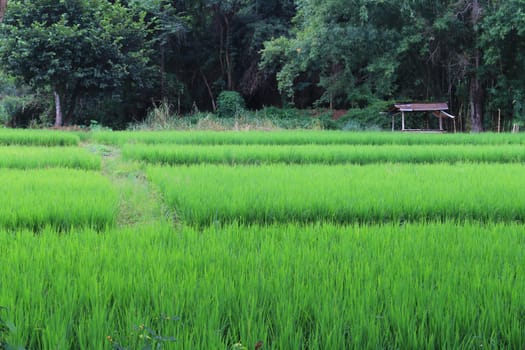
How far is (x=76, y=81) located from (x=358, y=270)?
1704 cm

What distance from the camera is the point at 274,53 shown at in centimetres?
1864

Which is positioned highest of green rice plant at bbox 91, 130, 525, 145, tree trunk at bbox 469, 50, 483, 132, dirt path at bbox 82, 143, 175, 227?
tree trunk at bbox 469, 50, 483, 132

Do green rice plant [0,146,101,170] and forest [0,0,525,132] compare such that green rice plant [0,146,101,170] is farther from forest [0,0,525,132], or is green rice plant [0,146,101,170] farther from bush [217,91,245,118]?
bush [217,91,245,118]

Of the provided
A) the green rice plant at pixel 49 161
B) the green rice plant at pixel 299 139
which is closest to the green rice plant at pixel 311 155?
the green rice plant at pixel 49 161

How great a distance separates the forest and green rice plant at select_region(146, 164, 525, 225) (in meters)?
10.9

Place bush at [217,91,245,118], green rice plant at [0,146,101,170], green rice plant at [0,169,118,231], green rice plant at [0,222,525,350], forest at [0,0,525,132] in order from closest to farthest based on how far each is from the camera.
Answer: green rice plant at [0,222,525,350] → green rice plant at [0,169,118,231] → green rice plant at [0,146,101,170] → forest at [0,0,525,132] → bush at [217,91,245,118]

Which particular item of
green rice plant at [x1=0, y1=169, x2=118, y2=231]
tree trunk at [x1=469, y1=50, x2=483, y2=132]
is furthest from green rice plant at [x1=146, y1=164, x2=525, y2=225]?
tree trunk at [x1=469, y1=50, x2=483, y2=132]

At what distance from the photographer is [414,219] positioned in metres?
3.70

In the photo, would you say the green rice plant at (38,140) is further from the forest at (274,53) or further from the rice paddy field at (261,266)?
the forest at (274,53)

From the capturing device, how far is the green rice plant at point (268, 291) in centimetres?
149

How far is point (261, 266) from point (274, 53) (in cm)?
1725

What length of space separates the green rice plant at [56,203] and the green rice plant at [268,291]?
0.67m

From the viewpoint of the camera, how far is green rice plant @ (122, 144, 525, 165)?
7.48m

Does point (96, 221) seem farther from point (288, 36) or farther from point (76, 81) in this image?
point (288, 36)
